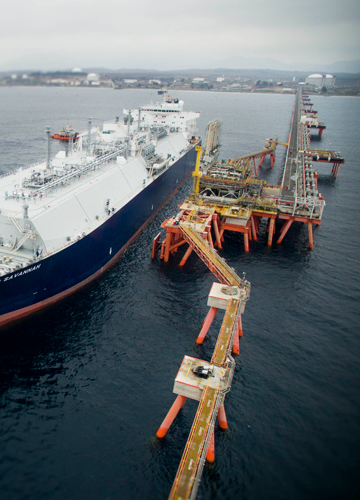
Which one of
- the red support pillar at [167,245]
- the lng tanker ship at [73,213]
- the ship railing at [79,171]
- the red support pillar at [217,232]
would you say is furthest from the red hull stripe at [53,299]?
the red support pillar at [217,232]

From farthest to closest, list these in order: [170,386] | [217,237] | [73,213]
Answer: [217,237]
[73,213]
[170,386]

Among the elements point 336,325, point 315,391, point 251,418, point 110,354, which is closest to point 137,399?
point 110,354

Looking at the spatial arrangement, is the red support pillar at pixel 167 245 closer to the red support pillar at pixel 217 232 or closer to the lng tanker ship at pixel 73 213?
the lng tanker ship at pixel 73 213

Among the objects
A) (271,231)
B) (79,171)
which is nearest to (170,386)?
(79,171)

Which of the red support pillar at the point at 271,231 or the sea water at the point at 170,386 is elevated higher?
the red support pillar at the point at 271,231

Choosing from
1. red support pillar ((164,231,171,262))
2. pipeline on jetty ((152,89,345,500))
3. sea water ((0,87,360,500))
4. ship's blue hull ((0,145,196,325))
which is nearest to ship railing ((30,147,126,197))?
ship's blue hull ((0,145,196,325))

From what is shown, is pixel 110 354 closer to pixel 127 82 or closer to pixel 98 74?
pixel 98 74

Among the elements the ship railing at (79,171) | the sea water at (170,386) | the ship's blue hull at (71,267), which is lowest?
the sea water at (170,386)

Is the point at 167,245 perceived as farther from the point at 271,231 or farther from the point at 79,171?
the point at 271,231
